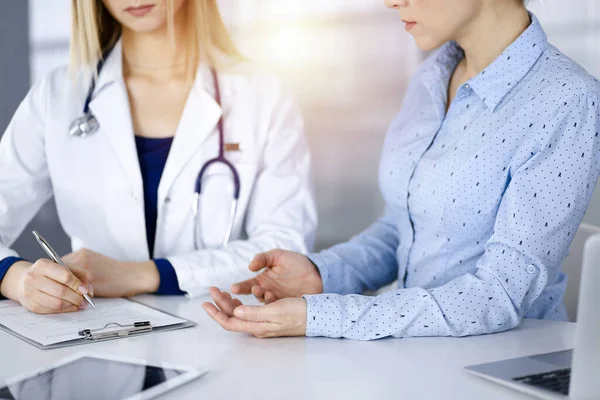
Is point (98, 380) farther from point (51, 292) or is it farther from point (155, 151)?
point (155, 151)

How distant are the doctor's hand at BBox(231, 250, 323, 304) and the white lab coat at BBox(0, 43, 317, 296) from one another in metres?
0.26

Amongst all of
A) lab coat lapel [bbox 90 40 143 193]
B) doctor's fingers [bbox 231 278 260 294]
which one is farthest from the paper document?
lab coat lapel [bbox 90 40 143 193]

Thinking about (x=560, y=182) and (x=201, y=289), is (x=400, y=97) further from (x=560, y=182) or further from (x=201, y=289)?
(x=560, y=182)

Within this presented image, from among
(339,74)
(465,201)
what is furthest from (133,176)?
(339,74)

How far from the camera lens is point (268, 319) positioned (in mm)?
1177

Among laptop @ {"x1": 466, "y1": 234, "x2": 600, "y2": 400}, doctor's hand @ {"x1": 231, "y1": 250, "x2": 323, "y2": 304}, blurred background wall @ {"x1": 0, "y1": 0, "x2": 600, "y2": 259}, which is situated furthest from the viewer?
blurred background wall @ {"x1": 0, "y1": 0, "x2": 600, "y2": 259}

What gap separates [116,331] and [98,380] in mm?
239

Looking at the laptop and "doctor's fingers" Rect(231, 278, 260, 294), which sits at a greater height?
the laptop

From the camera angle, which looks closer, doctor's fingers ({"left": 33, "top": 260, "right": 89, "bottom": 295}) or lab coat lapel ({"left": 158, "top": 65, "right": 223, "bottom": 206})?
doctor's fingers ({"left": 33, "top": 260, "right": 89, "bottom": 295})

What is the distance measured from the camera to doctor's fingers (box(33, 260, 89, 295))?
1361 mm

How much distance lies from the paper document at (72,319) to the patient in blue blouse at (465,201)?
0.48ft

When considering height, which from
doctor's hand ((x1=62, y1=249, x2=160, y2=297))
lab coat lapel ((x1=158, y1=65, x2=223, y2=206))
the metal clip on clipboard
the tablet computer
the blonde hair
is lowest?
doctor's hand ((x1=62, y1=249, x2=160, y2=297))

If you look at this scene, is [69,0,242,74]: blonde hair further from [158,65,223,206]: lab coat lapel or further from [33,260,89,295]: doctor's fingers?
[33,260,89,295]: doctor's fingers

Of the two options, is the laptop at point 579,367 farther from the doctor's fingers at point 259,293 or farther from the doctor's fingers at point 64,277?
the doctor's fingers at point 64,277
